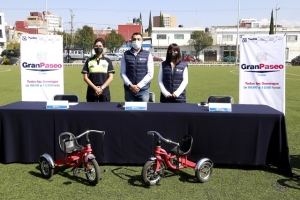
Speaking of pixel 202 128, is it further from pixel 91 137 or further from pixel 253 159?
pixel 91 137

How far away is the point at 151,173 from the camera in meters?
3.88

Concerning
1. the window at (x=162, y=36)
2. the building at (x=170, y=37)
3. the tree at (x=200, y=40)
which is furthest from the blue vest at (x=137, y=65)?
the window at (x=162, y=36)

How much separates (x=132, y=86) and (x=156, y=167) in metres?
1.74

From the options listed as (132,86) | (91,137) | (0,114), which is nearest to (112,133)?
(91,137)

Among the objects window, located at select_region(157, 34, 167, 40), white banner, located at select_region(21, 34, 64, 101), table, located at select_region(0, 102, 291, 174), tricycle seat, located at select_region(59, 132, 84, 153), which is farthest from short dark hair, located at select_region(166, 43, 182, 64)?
window, located at select_region(157, 34, 167, 40)

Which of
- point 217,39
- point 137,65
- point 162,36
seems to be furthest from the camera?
point 162,36

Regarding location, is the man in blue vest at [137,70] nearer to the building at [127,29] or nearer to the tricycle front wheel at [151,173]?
the tricycle front wheel at [151,173]

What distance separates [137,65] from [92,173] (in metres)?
2.06

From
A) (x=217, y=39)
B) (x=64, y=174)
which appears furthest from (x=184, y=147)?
(x=217, y=39)

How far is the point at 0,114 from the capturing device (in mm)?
4324

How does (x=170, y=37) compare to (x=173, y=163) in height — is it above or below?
above

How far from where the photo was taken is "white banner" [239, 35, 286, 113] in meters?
6.59

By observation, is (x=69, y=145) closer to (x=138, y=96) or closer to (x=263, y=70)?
(x=138, y=96)

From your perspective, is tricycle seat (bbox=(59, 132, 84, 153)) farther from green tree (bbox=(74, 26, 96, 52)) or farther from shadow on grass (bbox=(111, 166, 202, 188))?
green tree (bbox=(74, 26, 96, 52))
